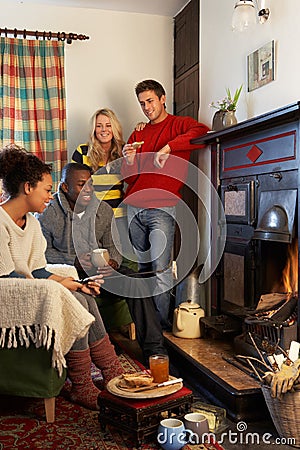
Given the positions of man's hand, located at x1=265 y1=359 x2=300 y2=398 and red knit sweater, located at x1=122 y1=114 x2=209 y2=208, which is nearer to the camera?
man's hand, located at x1=265 y1=359 x2=300 y2=398

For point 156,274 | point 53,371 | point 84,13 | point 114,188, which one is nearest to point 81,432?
point 53,371

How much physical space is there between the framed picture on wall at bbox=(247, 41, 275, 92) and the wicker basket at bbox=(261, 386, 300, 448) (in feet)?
5.22

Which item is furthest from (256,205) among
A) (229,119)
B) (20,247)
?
(20,247)

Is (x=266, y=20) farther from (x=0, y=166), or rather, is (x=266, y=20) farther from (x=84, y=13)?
(x=84, y=13)

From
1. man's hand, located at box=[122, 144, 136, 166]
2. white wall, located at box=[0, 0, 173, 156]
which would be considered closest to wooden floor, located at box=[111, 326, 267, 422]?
man's hand, located at box=[122, 144, 136, 166]

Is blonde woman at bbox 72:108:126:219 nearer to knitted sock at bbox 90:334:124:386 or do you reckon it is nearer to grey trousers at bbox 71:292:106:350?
grey trousers at bbox 71:292:106:350

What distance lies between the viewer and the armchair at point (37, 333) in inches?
82.5

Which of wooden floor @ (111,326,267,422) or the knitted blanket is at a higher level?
the knitted blanket

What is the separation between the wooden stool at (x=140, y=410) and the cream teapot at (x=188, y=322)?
105 cm

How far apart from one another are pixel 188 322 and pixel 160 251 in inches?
21.9

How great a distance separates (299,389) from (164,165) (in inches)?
75.1

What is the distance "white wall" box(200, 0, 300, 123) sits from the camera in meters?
2.55

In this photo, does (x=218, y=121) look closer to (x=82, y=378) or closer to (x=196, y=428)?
(x=82, y=378)

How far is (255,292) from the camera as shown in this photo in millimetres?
2861
